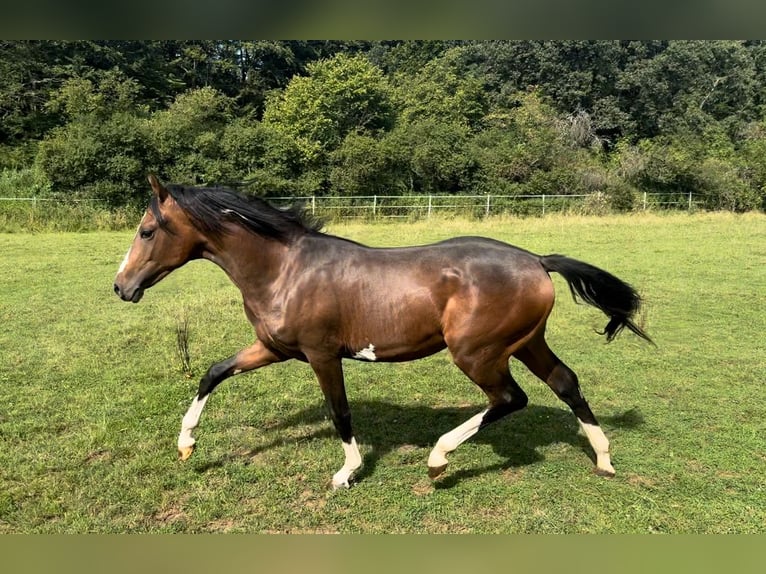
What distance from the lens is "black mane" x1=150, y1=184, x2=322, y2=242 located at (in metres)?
3.72

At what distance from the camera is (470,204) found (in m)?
27.3

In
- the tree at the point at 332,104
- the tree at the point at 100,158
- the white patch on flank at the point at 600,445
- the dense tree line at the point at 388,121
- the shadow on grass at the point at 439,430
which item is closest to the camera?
the white patch on flank at the point at 600,445

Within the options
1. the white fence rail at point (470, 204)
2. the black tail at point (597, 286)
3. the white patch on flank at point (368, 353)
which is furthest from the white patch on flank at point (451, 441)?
the white fence rail at point (470, 204)

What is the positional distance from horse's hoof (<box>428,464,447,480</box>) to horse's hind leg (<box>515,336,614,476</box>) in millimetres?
941

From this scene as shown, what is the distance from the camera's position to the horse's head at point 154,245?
145 inches

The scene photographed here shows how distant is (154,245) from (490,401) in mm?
2472

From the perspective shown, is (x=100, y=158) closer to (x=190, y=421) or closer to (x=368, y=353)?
(x=190, y=421)

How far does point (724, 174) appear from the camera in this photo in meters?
31.1

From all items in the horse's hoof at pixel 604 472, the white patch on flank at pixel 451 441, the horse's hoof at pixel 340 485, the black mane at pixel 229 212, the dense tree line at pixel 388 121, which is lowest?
the horse's hoof at pixel 340 485

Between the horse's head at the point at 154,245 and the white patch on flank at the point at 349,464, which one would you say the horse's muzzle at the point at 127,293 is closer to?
the horse's head at the point at 154,245

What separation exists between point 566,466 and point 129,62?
120ft

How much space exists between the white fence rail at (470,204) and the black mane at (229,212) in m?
20.7

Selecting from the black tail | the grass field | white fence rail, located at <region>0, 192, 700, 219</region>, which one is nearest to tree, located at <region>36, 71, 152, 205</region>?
white fence rail, located at <region>0, 192, 700, 219</region>

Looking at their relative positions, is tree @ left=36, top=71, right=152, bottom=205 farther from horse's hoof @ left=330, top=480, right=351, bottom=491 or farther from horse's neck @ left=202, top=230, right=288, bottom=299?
horse's hoof @ left=330, top=480, right=351, bottom=491
